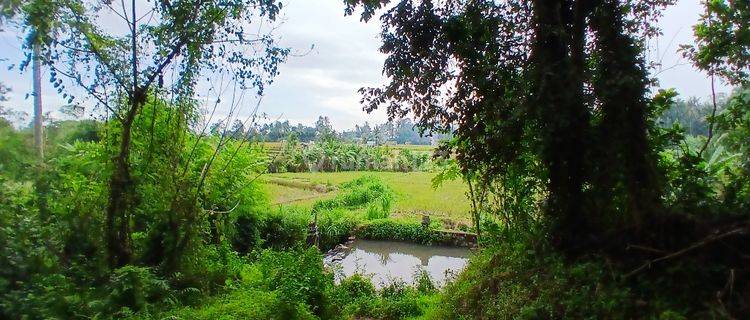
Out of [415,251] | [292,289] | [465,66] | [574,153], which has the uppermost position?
[465,66]

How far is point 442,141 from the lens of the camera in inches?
186

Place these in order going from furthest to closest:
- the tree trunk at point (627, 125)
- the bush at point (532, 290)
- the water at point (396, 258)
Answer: the water at point (396, 258)
the tree trunk at point (627, 125)
the bush at point (532, 290)

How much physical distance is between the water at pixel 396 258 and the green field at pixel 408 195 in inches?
71.1

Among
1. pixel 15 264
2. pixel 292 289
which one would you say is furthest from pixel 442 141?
pixel 15 264

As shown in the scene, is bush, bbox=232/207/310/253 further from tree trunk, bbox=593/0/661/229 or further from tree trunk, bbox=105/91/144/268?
tree trunk, bbox=593/0/661/229

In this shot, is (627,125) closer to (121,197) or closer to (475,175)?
(475,175)

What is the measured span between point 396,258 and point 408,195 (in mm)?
7407

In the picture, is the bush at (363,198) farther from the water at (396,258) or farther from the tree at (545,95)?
the tree at (545,95)

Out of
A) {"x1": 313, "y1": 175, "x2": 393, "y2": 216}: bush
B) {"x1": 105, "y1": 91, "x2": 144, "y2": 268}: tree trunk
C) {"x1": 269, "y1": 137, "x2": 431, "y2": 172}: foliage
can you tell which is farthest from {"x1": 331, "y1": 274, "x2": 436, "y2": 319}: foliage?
{"x1": 269, "y1": 137, "x2": 431, "y2": 172}: foliage

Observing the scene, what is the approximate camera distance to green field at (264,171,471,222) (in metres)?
15.7

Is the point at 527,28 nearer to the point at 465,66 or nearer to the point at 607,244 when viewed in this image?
the point at 465,66

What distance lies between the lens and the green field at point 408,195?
15.7m

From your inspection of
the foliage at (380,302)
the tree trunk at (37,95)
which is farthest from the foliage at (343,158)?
the tree trunk at (37,95)

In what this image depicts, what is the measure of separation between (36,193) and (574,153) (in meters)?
4.87
